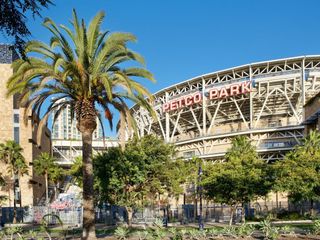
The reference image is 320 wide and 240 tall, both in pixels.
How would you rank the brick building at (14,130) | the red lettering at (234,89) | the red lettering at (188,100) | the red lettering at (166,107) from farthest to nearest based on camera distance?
the red lettering at (166,107), the red lettering at (188,100), the red lettering at (234,89), the brick building at (14,130)

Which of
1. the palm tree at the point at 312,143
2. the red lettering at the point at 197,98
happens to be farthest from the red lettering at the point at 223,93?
the palm tree at the point at 312,143

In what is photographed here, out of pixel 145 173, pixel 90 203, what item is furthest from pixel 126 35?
pixel 145 173

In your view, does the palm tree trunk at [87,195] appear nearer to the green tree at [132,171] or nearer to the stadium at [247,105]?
the green tree at [132,171]

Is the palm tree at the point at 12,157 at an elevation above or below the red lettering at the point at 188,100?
below

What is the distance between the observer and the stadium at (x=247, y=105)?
95.3 metres

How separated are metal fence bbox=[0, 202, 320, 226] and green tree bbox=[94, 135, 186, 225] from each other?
693 centimetres

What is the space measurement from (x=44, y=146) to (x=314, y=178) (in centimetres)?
6418

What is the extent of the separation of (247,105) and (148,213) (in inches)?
1956

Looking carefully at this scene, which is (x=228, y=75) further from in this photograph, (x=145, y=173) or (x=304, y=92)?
(x=145, y=173)

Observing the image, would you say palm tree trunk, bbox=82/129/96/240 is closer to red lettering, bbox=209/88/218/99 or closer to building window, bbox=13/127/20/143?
building window, bbox=13/127/20/143

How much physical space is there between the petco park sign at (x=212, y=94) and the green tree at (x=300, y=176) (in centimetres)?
3461

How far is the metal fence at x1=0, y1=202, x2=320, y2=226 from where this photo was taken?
58.0 metres

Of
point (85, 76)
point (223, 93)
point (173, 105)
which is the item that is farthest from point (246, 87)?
point (85, 76)

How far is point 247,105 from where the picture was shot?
10531 centimetres
